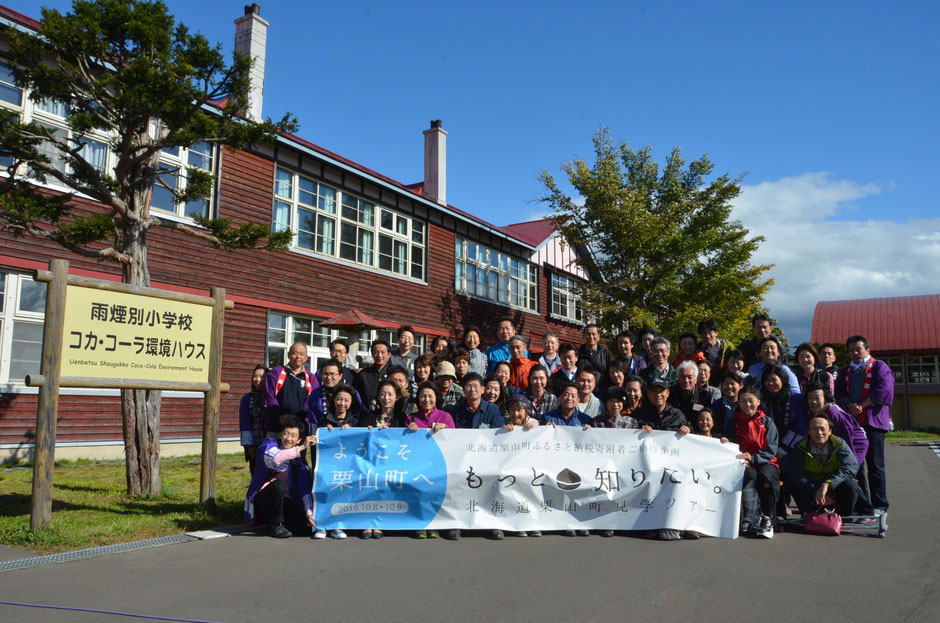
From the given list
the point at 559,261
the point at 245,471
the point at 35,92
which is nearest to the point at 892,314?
the point at 559,261

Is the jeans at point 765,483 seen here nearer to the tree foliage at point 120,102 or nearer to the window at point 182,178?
the tree foliage at point 120,102

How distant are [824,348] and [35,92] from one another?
32.3ft

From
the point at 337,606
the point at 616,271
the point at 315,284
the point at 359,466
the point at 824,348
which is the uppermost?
the point at 616,271

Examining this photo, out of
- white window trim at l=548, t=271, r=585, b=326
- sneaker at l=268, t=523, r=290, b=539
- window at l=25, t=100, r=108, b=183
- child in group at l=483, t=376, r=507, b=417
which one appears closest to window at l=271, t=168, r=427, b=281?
window at l=25, t=100, r=108, b=183

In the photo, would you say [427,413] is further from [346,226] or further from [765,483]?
[346,226]

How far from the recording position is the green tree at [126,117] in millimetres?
7887

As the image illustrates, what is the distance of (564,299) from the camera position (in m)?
28.5

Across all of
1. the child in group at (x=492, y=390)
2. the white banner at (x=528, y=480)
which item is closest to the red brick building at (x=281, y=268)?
the white banner at (x=528, y=480)

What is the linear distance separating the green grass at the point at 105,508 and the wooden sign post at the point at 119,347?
0.26 meters

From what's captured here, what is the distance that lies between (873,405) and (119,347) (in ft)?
25.6

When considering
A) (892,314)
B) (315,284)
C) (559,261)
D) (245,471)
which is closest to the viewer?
(245,471)

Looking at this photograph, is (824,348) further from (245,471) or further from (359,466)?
(245,471)

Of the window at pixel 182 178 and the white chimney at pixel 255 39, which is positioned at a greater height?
the white chimney at pixel 255 39

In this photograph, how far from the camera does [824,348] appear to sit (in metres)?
8.84
